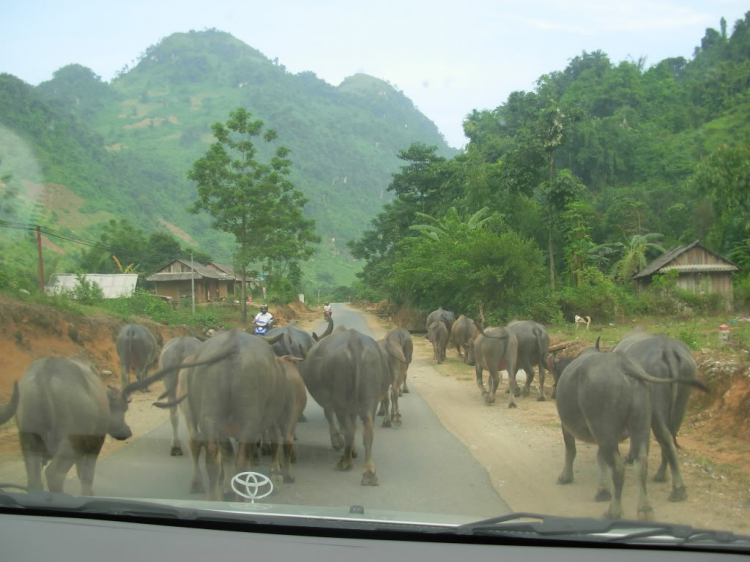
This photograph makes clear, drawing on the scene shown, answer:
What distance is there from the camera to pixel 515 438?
920 cm

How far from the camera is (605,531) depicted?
3.24 metres

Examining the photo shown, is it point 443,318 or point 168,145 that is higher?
point 168,145

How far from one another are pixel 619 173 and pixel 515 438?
2228cm

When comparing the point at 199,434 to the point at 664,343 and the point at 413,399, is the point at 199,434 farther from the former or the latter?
the point at 413,399

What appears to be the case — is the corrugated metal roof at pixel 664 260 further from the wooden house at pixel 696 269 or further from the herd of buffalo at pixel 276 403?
the herd of buffalo at pixel 276 403

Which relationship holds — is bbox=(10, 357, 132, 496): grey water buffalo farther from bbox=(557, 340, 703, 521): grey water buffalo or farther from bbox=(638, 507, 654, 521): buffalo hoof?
bbox=(638, 507, 654, 521): buffalo hoof

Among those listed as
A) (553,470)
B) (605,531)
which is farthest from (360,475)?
(605,531)

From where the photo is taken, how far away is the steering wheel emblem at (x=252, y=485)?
5.09m

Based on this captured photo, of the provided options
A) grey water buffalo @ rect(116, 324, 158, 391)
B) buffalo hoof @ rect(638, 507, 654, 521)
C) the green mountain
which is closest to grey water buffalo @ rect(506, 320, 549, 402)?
grey water buffalo @ rect(116, 324, 158, 391)

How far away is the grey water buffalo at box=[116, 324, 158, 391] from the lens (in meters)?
12.0

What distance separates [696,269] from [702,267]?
1.61ft

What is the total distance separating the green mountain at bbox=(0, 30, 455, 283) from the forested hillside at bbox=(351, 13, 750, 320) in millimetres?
6180

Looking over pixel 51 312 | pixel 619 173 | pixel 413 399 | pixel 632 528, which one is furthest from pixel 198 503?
pixel 619 173

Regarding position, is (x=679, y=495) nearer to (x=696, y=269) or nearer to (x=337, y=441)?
(x=337, y=441)
